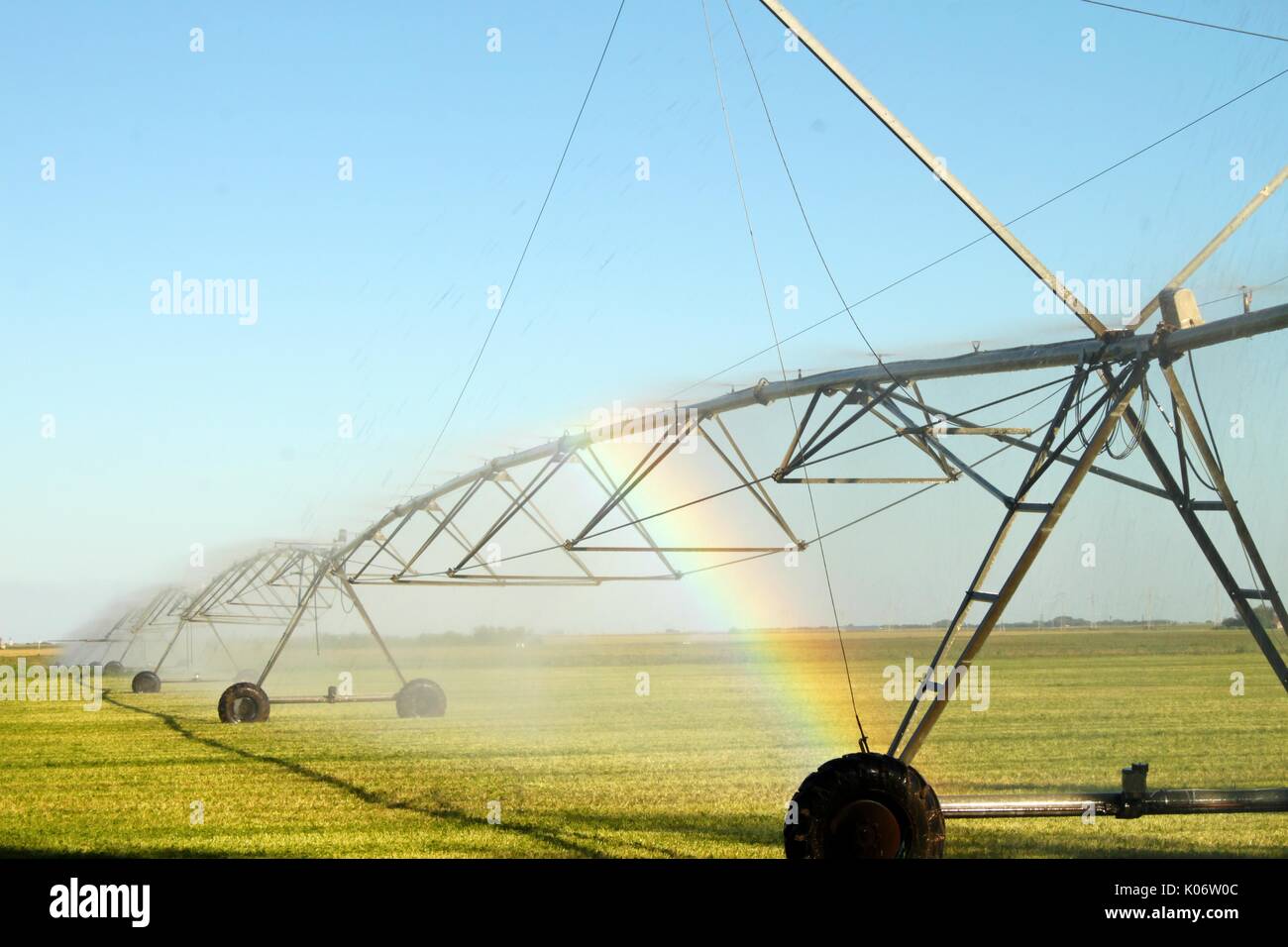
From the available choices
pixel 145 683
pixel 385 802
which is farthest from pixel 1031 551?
pixel 145 683

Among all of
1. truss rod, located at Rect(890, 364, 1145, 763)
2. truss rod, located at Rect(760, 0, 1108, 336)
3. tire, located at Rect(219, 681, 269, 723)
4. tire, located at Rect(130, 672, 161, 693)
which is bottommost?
tire, located at Rect(130, 672, 161, 693)

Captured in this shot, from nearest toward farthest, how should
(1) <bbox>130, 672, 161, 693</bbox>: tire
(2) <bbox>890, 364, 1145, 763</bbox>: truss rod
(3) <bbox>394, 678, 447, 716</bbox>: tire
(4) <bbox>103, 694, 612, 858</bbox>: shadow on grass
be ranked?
(2) <bbox>890, 364, 1145, 763</bbox>: truss rod < (4) <bbox>103, 694, 612, 858</bbox>: shadow on grass < (3) <bbox>394, 678, 447, 716</bbox>: tire < (1) <bbox>130, 672, 161, 693</bbox>: tire

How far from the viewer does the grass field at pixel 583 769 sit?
11.2 m

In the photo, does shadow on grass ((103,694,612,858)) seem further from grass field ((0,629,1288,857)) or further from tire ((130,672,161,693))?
tire ((130,672,161,693))

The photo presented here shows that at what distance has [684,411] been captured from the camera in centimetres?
1404

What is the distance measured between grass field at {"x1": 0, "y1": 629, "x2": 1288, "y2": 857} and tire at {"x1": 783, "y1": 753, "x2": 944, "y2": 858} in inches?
77.9

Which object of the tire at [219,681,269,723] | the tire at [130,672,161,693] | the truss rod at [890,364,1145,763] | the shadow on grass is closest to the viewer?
the truss rod at [890,364,1145,763]

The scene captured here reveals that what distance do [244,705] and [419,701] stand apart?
168 inches

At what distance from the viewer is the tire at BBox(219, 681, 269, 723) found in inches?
1155

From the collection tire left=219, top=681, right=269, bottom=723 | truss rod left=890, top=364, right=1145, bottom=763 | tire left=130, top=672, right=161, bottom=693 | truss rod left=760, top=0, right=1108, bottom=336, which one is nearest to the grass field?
tire left=219, top=681, right=269, bottom=723

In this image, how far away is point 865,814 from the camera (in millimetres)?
8414

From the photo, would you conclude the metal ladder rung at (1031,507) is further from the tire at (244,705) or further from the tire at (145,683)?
the tire at (145,683)

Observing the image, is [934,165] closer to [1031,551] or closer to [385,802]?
[1031,551]

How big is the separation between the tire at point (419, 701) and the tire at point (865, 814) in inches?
933
